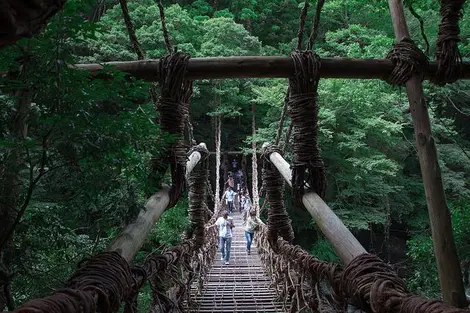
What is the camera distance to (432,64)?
164 cm

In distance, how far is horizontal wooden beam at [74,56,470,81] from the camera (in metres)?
1.52

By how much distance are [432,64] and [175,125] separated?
1097 mm

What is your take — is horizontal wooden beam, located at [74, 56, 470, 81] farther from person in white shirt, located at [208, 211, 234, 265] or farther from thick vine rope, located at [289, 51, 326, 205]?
person in white shirt, located at [208, 211, 234, 265]

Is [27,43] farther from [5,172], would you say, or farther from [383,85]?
[383,85]

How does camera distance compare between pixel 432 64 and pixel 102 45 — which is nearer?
pixel 432 64

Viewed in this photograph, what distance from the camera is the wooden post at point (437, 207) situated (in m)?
1.47

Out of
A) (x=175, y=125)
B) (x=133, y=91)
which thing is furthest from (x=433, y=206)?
(x=133, y=91)

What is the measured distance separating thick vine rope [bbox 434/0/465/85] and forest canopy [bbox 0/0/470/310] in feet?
0.87

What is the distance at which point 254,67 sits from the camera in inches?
61.0

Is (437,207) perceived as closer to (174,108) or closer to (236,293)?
(174,108)

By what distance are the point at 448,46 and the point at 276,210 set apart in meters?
1.46

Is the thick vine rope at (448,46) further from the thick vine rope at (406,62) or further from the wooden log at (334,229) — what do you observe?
the wooden log at (334,229)

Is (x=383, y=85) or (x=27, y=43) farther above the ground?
(x=383, y=85)

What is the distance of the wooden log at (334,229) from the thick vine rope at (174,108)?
52cm
